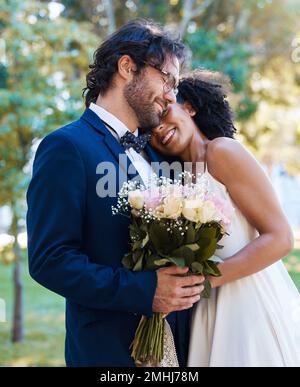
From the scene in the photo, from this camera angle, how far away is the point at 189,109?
10.5 feet

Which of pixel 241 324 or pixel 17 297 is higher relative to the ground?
pixel 17 297

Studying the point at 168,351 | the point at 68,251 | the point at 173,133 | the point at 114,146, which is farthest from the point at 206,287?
the point at 173,133

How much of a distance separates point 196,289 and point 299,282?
12.8 metres

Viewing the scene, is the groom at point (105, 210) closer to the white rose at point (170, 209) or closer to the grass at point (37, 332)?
the white rose at point (170, 209)

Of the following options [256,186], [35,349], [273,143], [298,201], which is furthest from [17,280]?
[298,201]

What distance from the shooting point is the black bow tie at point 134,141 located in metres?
2.82

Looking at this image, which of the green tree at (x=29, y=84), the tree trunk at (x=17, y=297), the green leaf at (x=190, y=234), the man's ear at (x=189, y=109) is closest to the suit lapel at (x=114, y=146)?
the green leaf at (x=190, y=234)

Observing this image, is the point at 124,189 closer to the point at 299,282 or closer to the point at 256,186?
the point at 256,186

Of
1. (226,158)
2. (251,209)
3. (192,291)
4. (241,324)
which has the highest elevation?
(226,158)

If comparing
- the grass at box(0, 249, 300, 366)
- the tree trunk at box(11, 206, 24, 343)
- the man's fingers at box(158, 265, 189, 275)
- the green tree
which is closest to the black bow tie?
the man's fingers at box(158, 265, 189, 275)

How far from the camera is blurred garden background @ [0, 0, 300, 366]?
294 inches

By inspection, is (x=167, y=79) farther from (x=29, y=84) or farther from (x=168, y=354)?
(x=29, y=84)

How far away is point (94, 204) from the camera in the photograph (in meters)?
2.59

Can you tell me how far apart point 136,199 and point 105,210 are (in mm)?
243
